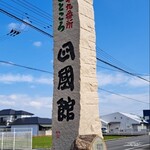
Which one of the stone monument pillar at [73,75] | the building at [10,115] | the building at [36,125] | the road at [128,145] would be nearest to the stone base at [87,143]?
the stone monument pillar at [73,75]

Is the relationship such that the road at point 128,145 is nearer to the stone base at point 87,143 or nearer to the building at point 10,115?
the stone base at point 87,143

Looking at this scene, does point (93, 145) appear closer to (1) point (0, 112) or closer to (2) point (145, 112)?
(1) point (0, 112)

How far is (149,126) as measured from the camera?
283ft

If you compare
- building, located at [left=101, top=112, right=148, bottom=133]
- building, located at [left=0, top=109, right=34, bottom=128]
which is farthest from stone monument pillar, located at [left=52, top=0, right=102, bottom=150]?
building, located at [left=101, top=112, right=148, bottom=133]

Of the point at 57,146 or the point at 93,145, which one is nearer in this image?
the point at 93,145

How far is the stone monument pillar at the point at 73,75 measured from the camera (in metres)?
7.21

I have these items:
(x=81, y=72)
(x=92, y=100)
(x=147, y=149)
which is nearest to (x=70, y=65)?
(x=81, y=72)

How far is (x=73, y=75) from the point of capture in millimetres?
7426

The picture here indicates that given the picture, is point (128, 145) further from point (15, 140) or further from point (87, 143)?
point (87, 143)

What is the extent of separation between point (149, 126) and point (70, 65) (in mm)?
82717

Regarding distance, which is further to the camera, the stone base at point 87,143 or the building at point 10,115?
the building at point 10,115

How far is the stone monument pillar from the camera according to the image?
721 centimetres

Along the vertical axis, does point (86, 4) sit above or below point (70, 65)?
above

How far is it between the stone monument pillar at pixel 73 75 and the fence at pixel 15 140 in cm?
1726
